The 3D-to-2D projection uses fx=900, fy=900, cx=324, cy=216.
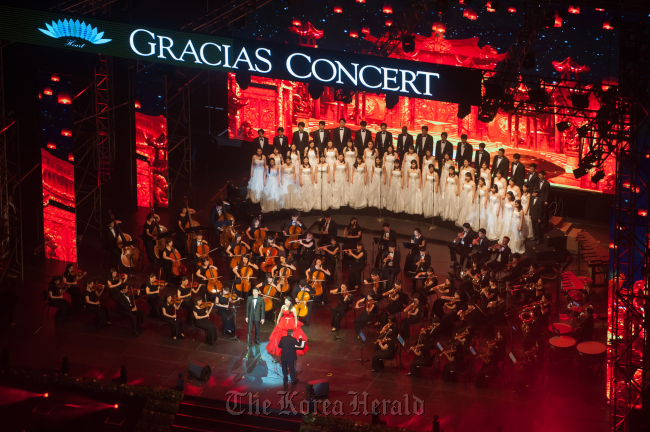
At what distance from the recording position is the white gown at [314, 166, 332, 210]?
20984 millimetres

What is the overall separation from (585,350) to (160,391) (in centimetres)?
703

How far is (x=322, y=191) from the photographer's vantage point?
2122 centimetres

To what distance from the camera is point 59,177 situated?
19094 millimetres

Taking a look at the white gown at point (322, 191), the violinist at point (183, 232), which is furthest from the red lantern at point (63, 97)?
the white gown at point (322, 191)

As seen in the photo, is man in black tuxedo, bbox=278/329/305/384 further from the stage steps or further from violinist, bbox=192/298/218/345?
violinist, bbox=192/298/218/345

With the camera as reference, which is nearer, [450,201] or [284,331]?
[284,331]

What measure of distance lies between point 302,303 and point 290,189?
4944 millimetres

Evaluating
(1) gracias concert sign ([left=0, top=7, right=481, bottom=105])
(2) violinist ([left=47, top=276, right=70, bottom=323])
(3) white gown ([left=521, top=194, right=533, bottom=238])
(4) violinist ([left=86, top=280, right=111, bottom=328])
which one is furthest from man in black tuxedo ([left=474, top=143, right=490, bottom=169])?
(2) violinist ([left=47, top=276, right=70, bottom=323])

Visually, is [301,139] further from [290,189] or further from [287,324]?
[287,324]

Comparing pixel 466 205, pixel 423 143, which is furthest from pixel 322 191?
pixel 466 205

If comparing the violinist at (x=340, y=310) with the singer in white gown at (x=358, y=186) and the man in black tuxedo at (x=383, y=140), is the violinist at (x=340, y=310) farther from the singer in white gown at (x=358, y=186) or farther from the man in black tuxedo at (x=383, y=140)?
the man in black tuxedo at (x=383, y=140)

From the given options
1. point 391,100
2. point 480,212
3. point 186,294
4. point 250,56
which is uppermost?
point 250,56

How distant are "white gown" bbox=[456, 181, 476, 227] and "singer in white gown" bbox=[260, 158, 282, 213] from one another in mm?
4173

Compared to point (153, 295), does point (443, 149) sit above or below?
above
